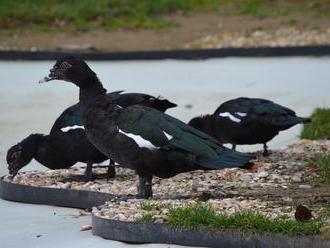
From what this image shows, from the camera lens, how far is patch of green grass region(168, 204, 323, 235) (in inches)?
→ 252

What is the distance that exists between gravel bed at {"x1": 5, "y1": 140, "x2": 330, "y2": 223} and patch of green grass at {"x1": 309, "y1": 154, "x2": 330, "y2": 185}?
0.06 m

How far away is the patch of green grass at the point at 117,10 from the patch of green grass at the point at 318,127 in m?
12.8

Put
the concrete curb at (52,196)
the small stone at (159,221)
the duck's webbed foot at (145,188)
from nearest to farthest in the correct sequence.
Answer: the small stone at (159,221), the duck's webbed foot at (145,188), the concrete curb at (52,196)

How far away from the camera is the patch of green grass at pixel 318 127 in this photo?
11.4m

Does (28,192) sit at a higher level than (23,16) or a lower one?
lower

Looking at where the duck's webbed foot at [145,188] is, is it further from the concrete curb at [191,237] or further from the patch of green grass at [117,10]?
the patch of green grass at [117,10]

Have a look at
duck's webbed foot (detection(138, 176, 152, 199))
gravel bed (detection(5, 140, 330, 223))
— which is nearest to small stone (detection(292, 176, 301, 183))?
gravel bed (detection(5, 140, 330, 223))

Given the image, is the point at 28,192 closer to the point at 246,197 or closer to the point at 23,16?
the point at 246,197

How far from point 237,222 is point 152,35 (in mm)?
17596

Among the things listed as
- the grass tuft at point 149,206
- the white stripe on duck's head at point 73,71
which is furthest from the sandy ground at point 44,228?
the white stripe on duck's head at point 73,71

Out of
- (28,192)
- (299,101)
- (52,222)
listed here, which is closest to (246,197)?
(52,222)

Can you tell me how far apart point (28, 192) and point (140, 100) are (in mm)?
1227

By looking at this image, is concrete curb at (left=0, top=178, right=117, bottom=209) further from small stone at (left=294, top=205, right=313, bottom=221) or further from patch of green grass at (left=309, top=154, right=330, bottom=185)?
small stone at (left=294, top=205, right=313, bottom=221)

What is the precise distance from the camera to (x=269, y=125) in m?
9.88
